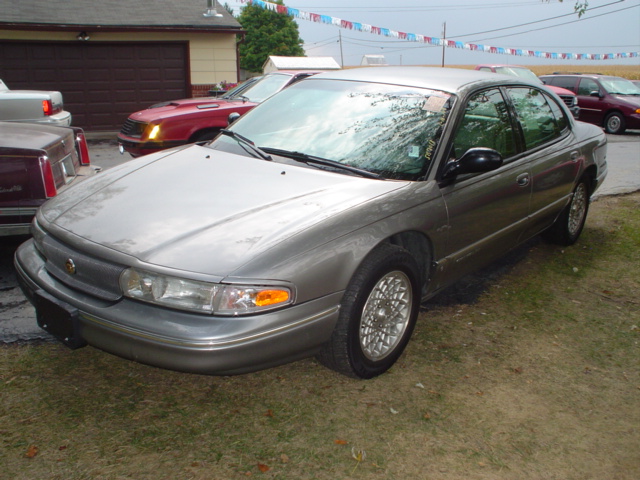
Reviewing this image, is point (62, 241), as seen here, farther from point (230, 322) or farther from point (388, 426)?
point (388, 426)

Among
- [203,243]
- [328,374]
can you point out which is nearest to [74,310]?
[203,243]

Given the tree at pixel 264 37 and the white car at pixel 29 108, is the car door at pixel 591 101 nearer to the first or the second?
the white car at pixel 29 108

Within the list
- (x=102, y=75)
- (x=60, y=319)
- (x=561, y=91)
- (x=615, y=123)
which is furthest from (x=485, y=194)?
(x=102, y=75)

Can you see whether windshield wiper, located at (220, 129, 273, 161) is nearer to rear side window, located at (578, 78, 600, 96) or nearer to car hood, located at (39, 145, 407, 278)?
car hood, located at (39, 145, 407, 278)

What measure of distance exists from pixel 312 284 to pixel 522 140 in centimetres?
241

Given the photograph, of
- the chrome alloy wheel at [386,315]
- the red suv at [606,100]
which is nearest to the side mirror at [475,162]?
the chrome alloy wheel at [386,315]

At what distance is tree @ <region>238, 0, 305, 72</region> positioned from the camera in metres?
86.1

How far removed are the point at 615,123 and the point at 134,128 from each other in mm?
13581

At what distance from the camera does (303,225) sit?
2.93 meters

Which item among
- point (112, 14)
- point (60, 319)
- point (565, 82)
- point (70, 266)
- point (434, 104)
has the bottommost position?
point (60, 319)

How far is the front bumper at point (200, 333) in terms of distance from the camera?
8.54 ft

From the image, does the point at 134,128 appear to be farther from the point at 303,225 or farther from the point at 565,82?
the point at 565,82

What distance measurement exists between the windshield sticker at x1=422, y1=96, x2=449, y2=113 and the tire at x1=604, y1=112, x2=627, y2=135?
49.0 ft

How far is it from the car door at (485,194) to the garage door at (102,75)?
1424 cm
